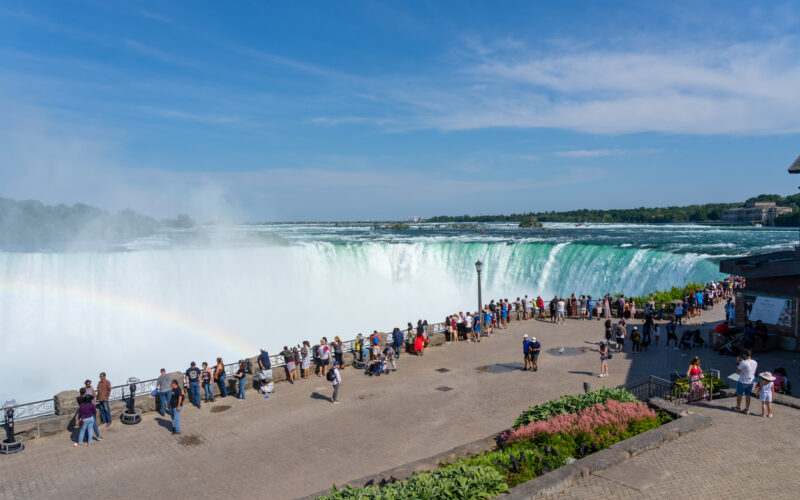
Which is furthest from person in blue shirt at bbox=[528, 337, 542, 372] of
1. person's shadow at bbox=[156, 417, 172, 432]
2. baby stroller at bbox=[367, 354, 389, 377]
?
person's shadow at bbox=[156, 417, 172, 432]

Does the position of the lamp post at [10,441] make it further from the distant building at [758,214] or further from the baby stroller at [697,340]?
the distant building at [758,214]

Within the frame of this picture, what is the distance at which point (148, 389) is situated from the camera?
14320mm

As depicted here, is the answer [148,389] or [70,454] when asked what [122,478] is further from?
[148,389]

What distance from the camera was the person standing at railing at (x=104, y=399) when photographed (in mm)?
10875

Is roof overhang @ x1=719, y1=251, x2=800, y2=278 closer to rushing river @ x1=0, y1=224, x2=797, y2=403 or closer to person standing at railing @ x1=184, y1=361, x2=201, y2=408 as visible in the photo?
person standing at railing @ x1=184, y1=361, x2=201, y2=408

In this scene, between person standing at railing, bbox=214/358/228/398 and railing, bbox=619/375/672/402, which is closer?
railing, bbox=619/375/672/402

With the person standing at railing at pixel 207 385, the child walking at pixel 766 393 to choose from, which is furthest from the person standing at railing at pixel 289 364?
the child walking at pixel 766 393

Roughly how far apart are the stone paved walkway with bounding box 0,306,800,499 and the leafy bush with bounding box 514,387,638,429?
5.16 feet

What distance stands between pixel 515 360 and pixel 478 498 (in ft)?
34.7

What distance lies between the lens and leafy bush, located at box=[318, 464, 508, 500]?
5.75m

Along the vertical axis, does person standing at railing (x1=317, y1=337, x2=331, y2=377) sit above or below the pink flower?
below

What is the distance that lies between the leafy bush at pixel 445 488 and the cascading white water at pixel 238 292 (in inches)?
735

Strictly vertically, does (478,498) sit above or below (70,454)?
above

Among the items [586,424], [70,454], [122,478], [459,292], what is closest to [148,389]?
→ [70,454]
